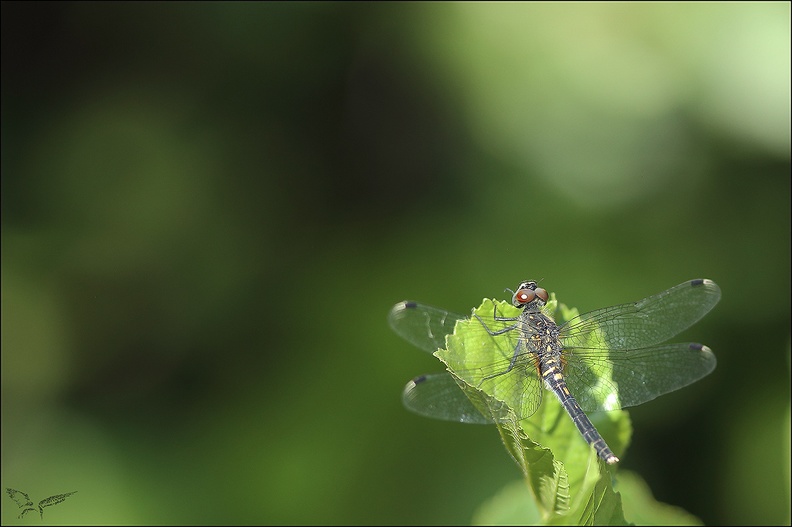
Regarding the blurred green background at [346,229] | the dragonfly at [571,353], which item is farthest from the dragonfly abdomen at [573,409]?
the blurred green background at [346,229]

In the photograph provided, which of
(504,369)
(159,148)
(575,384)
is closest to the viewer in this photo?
(504,369)

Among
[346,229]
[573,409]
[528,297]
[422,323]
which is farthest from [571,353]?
[346,229]

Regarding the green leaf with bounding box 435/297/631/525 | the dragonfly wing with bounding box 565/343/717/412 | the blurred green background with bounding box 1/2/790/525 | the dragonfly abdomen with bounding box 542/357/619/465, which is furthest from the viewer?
the blurred green background with bounding box 1/2/790/525

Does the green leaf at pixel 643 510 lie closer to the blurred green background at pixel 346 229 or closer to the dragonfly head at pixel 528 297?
the dragonfly head at pixel 528 297

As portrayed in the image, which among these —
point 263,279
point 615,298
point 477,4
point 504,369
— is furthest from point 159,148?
point 504,369

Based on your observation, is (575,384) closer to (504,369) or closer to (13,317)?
(504,369)

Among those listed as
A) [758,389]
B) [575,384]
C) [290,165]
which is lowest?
[758,389]

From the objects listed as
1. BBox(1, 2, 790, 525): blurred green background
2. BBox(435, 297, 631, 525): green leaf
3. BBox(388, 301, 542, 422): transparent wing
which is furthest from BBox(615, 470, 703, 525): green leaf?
BBox(1, 2, 790, 525): blurred green background

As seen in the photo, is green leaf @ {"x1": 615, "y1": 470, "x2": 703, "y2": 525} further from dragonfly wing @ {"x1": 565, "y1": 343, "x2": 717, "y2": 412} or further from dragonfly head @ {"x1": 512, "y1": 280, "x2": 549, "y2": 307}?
dragonfly head @ {"x1": 512, "y1": 280, "x2": 549, "y2": 307}
